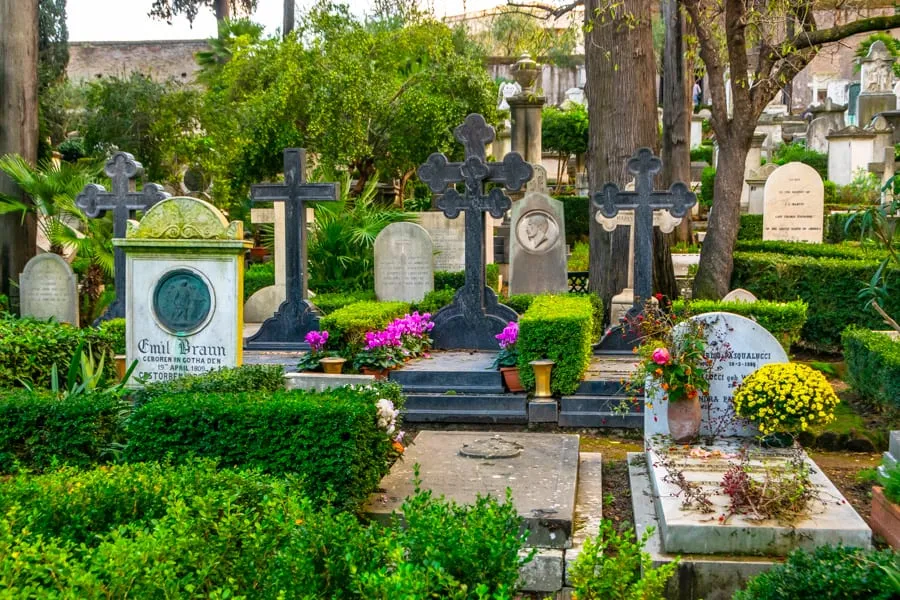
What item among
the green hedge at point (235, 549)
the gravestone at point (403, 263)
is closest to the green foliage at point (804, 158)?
the gravestone at point (403, 263)

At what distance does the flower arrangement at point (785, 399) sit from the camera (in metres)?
6.76

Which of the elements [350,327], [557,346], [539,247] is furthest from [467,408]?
[539,247]

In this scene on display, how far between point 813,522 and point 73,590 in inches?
153

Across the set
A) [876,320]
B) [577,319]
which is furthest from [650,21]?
[577,319]

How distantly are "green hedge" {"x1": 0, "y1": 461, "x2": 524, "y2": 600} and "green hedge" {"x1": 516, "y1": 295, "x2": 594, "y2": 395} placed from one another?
17.6 ft

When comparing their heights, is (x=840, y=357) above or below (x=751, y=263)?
below

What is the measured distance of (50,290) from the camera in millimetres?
15305

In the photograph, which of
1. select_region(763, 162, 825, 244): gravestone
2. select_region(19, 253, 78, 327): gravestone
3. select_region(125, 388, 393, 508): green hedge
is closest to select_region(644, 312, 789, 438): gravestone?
select_region(125, 388, 393, 508): green hedge

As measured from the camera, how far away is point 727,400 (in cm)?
742

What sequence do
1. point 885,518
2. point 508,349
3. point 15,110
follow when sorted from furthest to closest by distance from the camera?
point 15,110
point 508,349
point 885,518

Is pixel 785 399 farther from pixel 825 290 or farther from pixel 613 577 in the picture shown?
pixel 825 290

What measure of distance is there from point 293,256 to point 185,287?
421 cm

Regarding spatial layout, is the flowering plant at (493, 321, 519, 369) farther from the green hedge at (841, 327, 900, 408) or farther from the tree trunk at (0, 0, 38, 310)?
the tree trunk at (0, 0, 38, 310)

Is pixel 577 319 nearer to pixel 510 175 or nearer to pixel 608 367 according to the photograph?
pixel 608 367
